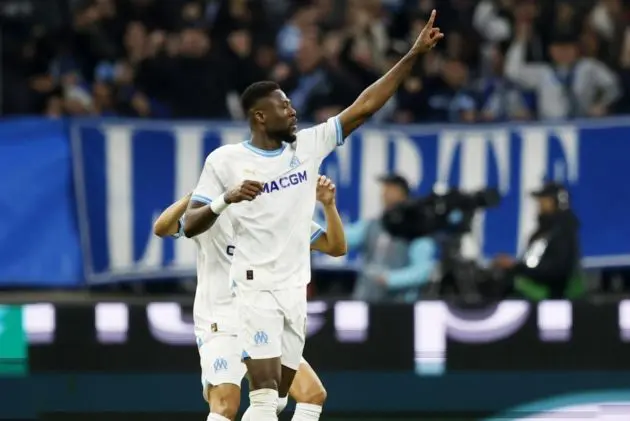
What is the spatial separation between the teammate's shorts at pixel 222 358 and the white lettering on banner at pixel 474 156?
5.05 metres

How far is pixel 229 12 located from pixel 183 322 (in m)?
6.21

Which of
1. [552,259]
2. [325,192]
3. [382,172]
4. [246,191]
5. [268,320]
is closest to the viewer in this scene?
[246,191]

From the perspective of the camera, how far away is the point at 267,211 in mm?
7949

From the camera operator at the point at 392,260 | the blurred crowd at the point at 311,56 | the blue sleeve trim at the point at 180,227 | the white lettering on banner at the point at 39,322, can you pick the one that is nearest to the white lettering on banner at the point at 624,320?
the camera operator at the point at 392,260

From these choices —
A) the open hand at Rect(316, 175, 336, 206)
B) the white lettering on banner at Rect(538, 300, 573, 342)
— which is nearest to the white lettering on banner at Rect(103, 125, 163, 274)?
the white lettering on banner at Rect(538, 300, 573, 342)

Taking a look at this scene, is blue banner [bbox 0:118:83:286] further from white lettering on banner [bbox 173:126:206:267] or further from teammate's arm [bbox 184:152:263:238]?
teammate's arm [bbox 184:152:263:238]

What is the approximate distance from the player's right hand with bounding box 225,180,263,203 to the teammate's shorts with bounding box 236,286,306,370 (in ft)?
2.00

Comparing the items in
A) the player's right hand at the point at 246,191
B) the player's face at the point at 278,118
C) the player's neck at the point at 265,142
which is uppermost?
the player's face at the point at 278,118

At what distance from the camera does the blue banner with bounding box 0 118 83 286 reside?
12.7 metres

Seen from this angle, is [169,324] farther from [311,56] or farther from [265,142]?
[311,56]

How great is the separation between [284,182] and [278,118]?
0.31 m

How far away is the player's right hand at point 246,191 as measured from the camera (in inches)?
295

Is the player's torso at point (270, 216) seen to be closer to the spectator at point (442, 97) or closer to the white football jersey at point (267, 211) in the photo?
the white football jersey at point (267, 211)

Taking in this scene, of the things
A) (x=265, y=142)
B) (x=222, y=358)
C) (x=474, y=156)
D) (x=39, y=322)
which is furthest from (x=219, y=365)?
(x=474, y=156)
